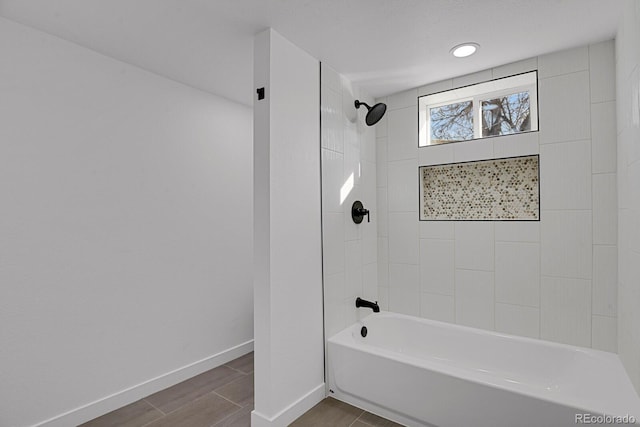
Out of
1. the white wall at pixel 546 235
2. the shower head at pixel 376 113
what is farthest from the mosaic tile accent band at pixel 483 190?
the shower head at pixel 376 113

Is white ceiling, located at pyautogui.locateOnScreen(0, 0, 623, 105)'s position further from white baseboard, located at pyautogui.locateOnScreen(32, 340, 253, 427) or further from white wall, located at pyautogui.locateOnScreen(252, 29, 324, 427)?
white baseboard, located at pyautogui.locateOnScreen(32, 340, 253, 427)

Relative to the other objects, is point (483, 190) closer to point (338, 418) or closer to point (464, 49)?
point (464, 49)

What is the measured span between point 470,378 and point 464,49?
2081 mm

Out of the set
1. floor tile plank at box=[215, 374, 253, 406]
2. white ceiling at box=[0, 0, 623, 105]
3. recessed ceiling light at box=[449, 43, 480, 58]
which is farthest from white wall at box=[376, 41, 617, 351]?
floor tile plank at box=[215, 374, 253, 406]

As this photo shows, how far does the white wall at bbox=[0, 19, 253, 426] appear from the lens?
1.89m

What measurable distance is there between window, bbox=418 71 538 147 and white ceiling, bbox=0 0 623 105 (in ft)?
0.82

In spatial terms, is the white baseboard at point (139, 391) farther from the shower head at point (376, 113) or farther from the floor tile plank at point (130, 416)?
the shower head at point (376, 113)

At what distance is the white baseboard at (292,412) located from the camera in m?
2.00

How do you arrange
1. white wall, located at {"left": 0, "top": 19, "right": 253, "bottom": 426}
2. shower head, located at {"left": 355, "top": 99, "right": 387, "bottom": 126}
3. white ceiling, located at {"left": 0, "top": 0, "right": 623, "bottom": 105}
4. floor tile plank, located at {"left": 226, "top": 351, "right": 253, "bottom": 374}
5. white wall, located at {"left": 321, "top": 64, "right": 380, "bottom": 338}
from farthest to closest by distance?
floor tile plank, located at {"left": 226, "top": 351, "right": 253, "bottom": 374}, shower head, located at {"left": 355, "top": 99, "right": 387, "bottom": 126}, white wall, located at {"left": 321, "top": 64, "right": 380, "bottom": 338}, white wall, located at {"left": 0, "top": 19, "right": 253, "bottom": 426}, white ceiling, located at {"left": 0, "top": 0, "right": 623, "bottom": 105}

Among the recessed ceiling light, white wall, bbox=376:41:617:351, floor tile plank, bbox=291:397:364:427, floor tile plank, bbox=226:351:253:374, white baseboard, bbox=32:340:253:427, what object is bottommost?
floor tile plank, bbox=226:351:253:374

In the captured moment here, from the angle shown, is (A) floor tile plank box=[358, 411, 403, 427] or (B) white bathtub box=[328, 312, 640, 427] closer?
(B) white bathtub box=[328, 312, 640, 427]

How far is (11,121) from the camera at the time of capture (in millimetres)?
1869

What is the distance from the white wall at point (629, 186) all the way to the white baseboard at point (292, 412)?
1801 millimetres

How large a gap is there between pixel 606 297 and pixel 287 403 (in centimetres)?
217
